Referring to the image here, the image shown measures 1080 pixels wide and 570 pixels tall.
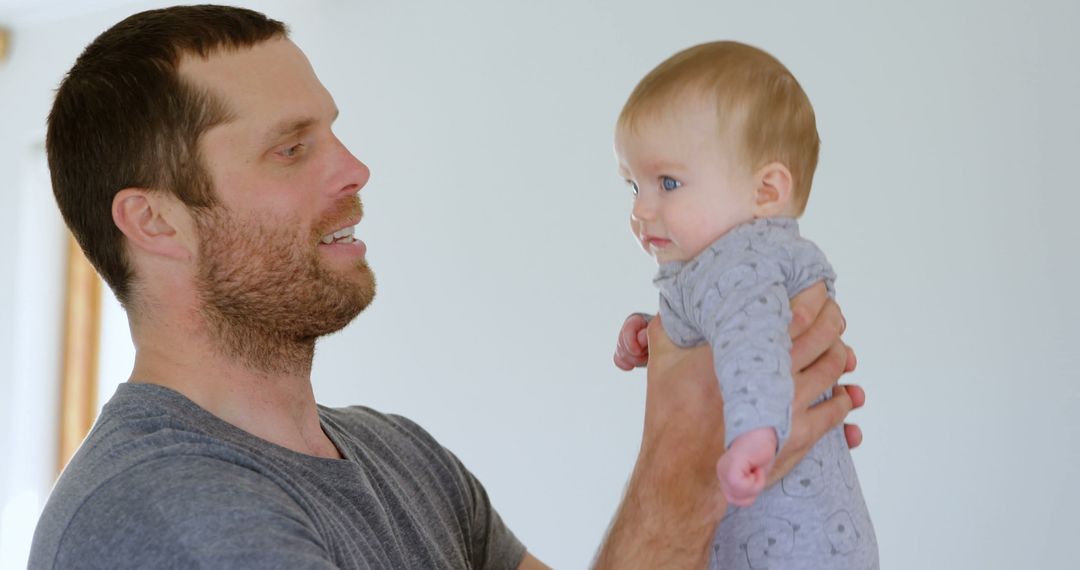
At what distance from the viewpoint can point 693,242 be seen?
135 centimetres

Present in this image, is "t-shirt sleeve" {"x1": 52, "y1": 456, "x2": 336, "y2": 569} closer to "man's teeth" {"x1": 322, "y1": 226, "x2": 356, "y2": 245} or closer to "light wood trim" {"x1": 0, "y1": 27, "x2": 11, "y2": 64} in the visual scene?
"man's teeth" {"x1": 322, "y1": 226, "x2": 356, "y2": 245}

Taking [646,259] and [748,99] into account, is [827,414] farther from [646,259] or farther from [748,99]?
[646,259]

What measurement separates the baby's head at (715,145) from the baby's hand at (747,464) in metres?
0.31

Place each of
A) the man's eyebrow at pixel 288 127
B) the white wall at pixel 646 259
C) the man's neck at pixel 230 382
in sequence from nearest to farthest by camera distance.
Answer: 1. the man's neck at pixel 230 382
2. the man's eyebrow at pixel 288 127
3. the white wall at pixel 646 259

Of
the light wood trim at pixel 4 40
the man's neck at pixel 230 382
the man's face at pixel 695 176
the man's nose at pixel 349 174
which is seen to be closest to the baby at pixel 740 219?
the man's face at pixel 695 176

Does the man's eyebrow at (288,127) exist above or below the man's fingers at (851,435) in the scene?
above

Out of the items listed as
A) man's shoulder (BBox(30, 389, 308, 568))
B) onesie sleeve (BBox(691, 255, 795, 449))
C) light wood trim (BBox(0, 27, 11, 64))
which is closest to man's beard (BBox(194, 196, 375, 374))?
man's shoulder (BBox(30, 389, 308, 568))

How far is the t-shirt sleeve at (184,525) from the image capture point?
1109 millimetres

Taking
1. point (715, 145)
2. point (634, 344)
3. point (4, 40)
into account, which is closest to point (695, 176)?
point (715, 145)

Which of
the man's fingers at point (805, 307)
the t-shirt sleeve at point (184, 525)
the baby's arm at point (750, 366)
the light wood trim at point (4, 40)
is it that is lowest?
the t-shirt sleeve at point (184, 525)

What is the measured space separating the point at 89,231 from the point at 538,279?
208 centimetres

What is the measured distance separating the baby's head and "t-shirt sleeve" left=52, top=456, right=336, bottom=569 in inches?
21.1

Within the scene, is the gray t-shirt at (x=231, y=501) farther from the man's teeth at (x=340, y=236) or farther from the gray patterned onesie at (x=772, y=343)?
the gray patterned onesie at (x=772, y=343)

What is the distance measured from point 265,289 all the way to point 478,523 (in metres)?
0.44
